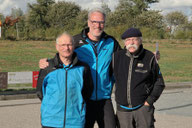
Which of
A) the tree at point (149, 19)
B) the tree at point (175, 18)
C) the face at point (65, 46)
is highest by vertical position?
the tree at point (175, 18)

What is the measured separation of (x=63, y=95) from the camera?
133 inches

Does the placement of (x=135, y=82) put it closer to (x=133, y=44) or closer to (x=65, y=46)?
(x=133, y=44)

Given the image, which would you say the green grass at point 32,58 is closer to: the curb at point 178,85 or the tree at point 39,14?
the curb at point 178,85

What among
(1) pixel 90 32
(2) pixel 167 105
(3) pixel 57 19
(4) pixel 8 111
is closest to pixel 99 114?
(1) pixel 90 32

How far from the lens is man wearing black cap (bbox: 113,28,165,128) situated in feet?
12.8

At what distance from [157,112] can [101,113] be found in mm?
4802

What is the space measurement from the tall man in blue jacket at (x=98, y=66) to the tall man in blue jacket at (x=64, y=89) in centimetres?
44

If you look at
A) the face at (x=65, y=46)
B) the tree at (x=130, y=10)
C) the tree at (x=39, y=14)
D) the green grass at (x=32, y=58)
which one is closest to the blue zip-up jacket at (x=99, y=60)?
the face at (x=65, y=46)

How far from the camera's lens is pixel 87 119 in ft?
13.1

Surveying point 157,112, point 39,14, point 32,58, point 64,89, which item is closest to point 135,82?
point 64,89

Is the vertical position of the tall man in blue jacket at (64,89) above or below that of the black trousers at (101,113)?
above

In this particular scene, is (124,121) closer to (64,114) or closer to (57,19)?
(64,114)

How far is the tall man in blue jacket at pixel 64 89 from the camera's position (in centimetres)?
339

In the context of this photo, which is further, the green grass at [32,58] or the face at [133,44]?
the green grass at [32,58]
